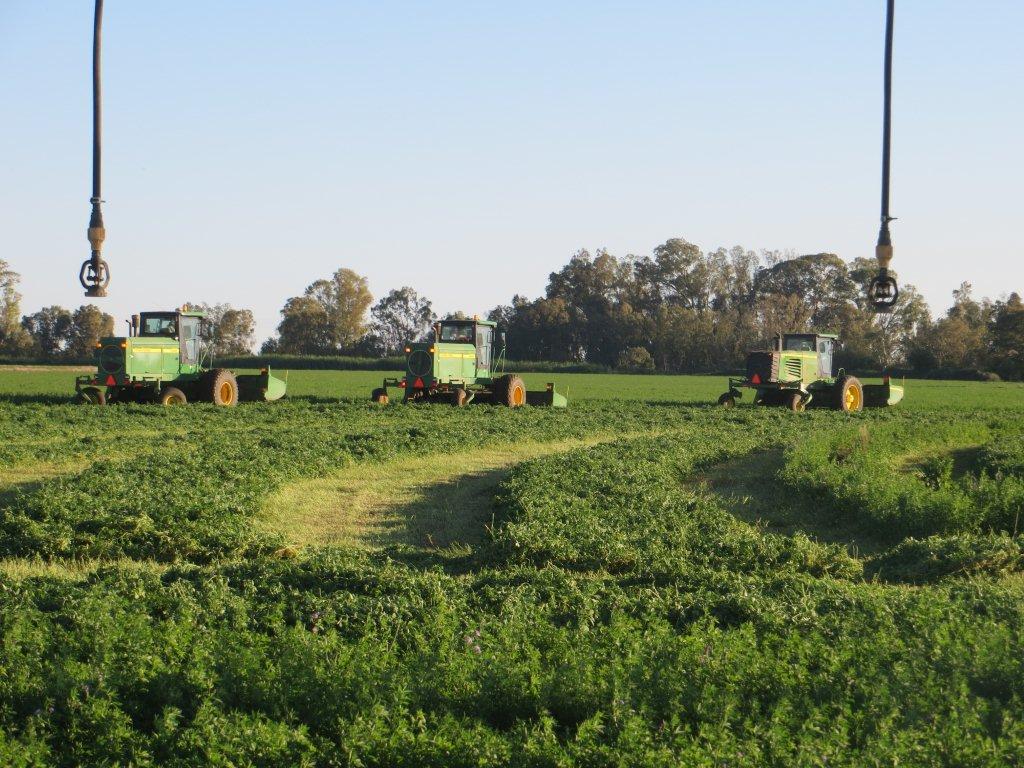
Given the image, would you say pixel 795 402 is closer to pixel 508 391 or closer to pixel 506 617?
pixel 508 391

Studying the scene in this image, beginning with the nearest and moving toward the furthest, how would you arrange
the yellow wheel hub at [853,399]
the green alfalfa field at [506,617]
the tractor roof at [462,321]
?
the green alfalfa field at [506,617] < the tractor roof at [462,321] < the yellow wheel hub at [853,399]

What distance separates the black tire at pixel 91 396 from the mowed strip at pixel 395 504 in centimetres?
1486

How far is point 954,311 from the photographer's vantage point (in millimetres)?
120188

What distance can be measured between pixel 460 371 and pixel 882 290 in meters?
28.5

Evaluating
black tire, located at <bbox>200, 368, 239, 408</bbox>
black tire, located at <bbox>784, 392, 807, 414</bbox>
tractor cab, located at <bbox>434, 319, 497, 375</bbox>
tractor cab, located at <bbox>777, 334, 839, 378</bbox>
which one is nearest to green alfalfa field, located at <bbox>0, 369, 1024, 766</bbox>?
black tire, located at <bbox>200, 368, 239, 408</bbox>

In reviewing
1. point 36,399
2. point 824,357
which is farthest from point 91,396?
point 824,357

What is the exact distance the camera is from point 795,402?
37219 millimetres

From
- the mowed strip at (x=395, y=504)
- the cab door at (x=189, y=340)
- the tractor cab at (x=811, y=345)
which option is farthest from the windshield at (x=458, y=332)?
the mowed strip at (x=395, y=504)

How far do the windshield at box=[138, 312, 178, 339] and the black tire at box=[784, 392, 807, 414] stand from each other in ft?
64.2

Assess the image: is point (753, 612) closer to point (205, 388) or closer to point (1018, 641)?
point (1018, 641)

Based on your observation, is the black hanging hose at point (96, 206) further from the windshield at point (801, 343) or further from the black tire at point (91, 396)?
the windshield at point (801, 343)

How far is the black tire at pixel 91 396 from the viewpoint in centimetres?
3319

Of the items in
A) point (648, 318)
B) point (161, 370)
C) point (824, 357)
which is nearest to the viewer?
point (161, 370)

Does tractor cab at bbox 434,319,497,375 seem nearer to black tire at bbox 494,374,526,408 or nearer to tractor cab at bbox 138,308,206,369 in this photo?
black tire at bbox 494,374,526,408
